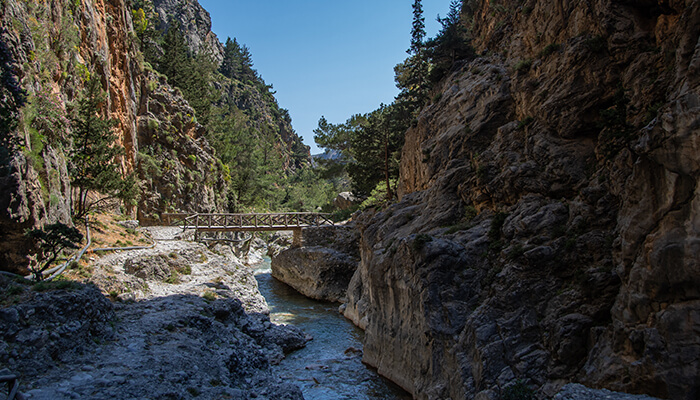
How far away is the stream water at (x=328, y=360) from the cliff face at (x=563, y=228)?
828 millimetres

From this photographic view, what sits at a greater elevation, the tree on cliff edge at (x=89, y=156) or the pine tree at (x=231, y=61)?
the pine tree at (x=231, y=61)

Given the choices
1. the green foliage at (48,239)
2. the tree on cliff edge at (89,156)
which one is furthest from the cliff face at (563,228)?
the tree on cliff edge at (89,156)

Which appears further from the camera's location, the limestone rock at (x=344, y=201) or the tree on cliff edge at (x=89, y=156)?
the limestone rock at (x=344, y=201)

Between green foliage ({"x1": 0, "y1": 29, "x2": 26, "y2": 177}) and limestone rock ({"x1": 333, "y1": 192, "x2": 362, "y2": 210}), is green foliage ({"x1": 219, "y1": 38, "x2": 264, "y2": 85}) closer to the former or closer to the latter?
limestone rock ({"x1": 333, "y1": 192, "x2": 362, "y2": 210})

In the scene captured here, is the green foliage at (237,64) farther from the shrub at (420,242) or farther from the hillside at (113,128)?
the shrub at (420,242)

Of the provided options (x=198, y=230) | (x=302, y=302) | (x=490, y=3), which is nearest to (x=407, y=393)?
(x=302, y=302)

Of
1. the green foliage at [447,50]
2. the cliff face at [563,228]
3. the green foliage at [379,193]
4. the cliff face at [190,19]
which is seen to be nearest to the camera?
the cliff face at [563,228]

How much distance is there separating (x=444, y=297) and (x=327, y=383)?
603 centimetres

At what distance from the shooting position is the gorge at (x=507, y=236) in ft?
27.1

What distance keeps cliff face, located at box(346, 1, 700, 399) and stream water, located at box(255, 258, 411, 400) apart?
2.72 feet

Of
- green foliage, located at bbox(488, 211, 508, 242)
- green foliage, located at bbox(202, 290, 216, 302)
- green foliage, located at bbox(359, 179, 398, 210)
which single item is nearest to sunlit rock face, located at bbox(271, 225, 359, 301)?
green foliage, located at bbox(359, 179, 398, 210)

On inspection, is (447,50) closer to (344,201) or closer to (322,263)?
(322,263)

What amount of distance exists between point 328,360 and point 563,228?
37.7 ft

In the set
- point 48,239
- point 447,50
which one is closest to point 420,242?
point 48,239
